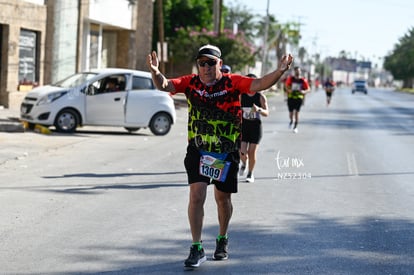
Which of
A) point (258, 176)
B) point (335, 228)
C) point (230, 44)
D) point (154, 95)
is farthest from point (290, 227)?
point (230, 44)

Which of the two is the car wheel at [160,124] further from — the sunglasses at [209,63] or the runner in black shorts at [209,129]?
the sunglasses at [209,63]

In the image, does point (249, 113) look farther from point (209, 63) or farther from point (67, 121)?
point (67, 121)

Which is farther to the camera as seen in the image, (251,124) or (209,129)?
(251,124)

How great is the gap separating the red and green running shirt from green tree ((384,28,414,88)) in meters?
126

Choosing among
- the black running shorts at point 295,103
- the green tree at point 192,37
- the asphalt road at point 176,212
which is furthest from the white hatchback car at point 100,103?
the green tree at point 192,37

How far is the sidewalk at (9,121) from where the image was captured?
20.6 meters

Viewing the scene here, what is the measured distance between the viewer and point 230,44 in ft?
153

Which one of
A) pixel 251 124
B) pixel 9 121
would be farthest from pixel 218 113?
pixel 9 121

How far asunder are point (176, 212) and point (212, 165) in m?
2.97

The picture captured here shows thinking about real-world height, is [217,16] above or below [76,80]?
above

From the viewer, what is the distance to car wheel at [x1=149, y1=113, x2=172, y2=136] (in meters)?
22.4

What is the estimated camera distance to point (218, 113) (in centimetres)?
728

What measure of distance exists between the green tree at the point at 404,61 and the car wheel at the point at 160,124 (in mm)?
112081

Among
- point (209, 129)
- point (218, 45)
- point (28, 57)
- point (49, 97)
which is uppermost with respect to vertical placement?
point (218, 45)
